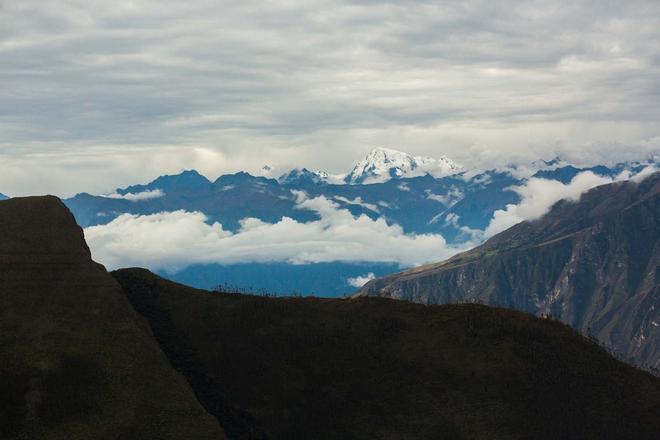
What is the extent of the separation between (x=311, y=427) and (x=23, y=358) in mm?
65933

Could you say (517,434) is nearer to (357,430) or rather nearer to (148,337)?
(357,430)

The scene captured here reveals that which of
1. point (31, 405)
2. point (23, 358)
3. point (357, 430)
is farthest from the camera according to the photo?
point (357, 430)

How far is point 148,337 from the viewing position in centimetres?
19900

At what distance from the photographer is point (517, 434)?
194m

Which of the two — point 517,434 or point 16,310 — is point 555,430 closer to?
point 517,434

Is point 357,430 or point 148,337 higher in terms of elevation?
point 148,337

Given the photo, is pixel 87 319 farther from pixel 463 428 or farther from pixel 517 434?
pixel 517 434

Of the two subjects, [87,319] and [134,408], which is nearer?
[134,408]

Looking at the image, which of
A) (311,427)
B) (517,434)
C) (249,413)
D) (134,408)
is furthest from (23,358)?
(517,434)

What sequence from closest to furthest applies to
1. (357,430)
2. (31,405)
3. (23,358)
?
(31,405) → (23,358) → (357,430)

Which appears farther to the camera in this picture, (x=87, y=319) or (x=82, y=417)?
(x=87, y=319)

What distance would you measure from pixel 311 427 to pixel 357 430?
1068 cm

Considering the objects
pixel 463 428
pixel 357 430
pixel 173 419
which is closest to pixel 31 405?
pixel 173 419

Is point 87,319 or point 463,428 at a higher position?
point 87,319
